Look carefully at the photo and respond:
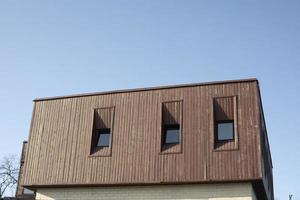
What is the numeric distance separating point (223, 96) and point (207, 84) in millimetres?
1119

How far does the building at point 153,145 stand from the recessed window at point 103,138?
0.06 metres

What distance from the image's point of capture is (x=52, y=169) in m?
23.0

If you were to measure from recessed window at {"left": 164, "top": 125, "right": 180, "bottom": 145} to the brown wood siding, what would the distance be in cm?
60

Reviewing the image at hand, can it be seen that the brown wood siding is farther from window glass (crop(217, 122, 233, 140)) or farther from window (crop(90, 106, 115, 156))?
window glass (crop(217, 122, 233, 140))

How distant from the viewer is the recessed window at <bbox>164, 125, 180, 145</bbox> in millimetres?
21703

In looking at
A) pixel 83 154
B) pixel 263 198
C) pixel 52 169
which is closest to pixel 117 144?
pixel 83 154

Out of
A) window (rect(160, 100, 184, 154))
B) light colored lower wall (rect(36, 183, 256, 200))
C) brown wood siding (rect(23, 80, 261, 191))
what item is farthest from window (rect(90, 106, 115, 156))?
window (rect(160, 100, 184, 154))

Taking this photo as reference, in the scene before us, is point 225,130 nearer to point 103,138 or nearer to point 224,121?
point 224,121

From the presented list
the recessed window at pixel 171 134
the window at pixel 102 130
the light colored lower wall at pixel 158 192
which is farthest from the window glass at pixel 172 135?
the window at pixel 102 130

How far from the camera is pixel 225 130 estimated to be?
21016 millimetres

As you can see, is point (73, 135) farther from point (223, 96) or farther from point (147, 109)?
point (223, 96)

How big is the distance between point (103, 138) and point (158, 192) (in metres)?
4.57

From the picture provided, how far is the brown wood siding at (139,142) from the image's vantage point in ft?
65.6

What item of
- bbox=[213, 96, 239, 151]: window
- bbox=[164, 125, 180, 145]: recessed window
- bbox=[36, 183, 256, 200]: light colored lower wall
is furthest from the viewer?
bbox=[164, 125, 180, 145]: recessed window
